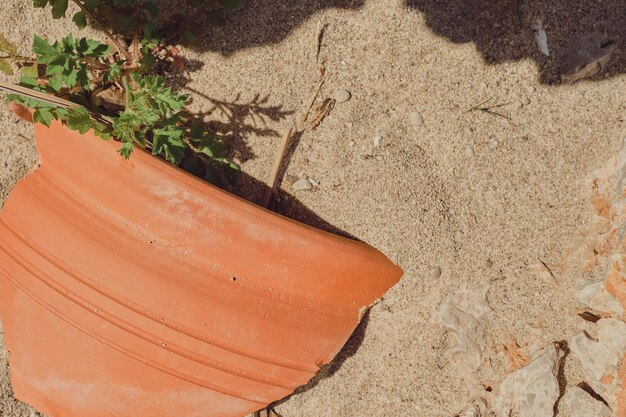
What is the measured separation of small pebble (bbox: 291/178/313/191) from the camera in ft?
6.81

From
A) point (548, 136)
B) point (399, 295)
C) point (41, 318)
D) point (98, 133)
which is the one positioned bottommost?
point (41, 318)

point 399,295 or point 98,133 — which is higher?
point 98,133

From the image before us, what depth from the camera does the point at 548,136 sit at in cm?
203

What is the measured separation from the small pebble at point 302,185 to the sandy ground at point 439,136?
28 mm

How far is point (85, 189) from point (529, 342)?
1409mm

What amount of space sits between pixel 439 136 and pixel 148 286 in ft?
3.29

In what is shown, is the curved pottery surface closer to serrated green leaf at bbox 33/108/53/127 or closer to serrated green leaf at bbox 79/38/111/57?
serrated green leaf at bbox 33/108/53/127

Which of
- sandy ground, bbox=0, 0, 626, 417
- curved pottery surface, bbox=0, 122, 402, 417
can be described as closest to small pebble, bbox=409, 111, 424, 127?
sandy ground, bbox=0, 0, 626, 417

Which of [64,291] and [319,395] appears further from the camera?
[319,395]

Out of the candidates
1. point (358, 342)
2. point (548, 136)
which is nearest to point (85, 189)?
point (358, 342)

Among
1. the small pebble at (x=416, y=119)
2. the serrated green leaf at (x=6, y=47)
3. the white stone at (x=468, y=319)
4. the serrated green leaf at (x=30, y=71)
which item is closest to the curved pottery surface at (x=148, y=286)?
the serrated green leaf at (x=30, y=71)

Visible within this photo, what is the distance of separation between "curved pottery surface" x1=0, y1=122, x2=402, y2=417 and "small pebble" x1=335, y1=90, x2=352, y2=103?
0.51m

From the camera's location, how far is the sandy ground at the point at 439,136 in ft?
6.65

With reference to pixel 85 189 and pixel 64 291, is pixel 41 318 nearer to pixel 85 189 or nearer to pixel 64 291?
pixel 64 291
